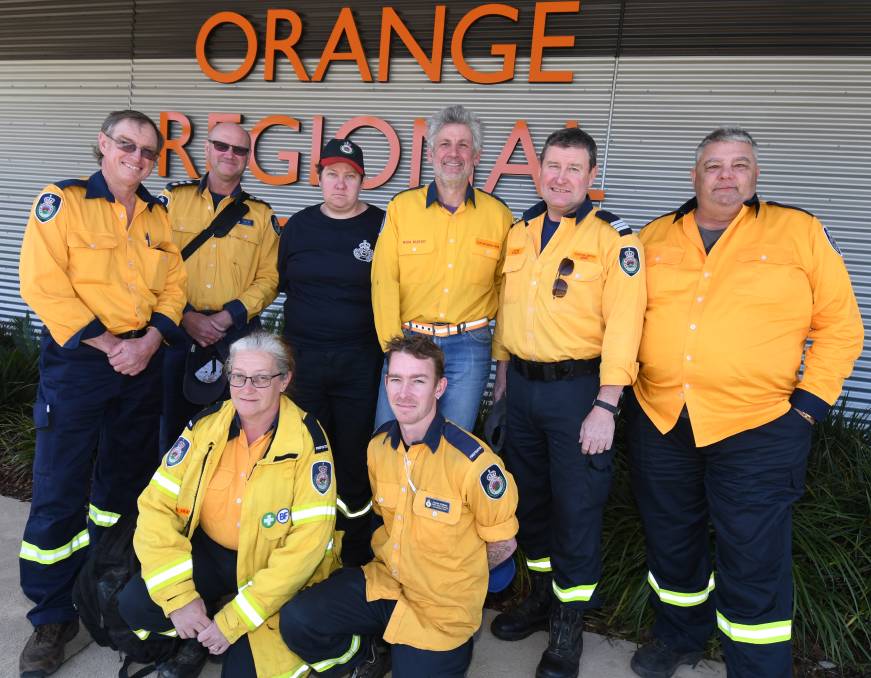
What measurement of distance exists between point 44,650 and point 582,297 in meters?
2.61

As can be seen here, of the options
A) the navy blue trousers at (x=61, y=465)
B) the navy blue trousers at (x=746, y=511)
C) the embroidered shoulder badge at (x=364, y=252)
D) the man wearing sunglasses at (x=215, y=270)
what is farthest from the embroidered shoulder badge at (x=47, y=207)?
the navy blue trousers at (x=746, y=511)

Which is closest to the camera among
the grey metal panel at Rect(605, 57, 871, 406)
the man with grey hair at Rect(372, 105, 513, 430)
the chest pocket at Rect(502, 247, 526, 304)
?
the chest pocket at Rect(502, 247, 526, 304)

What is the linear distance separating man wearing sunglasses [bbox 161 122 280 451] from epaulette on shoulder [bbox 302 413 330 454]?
908 mm

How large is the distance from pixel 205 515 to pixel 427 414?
100 centimetres

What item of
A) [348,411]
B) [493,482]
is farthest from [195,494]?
[493,482]

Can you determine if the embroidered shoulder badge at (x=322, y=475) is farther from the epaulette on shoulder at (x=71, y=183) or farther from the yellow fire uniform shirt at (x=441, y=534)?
the epaulette on shoulder at (x=71, y=183)

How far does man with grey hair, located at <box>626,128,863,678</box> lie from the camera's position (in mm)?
2312

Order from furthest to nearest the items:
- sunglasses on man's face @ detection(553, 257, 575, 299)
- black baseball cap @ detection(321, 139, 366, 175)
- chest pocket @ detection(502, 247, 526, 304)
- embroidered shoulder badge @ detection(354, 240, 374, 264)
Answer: embroidered shoulder badge @ detection(354, 240, 374, 264), black baseball cap @ detection(321, 139, 366, 175), chest pocket @ detection(502, 247, 526, 304), sunglasses on man's face @ detection(553, 257, 575, 299)

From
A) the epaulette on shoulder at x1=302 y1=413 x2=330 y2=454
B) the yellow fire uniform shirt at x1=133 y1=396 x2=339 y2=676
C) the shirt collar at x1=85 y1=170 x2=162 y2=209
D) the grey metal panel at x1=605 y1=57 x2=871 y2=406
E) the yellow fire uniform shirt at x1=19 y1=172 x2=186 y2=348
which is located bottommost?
the yellow fire uniform shirt at x1=133 y1=396 x2=339 y2=676

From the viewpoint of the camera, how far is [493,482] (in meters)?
2.37

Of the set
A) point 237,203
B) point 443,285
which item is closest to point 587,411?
point 443,285

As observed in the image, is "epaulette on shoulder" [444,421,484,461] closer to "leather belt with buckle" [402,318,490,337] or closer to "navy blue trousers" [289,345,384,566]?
"leather belt with buckle" [402,318,490,337]

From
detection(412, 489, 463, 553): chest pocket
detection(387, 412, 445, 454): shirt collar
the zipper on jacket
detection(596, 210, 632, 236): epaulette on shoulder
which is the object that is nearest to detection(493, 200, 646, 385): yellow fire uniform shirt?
detection(596, 210, 632, 236): epaulette on shoulder

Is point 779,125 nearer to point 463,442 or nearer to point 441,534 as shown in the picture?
point 463,442
